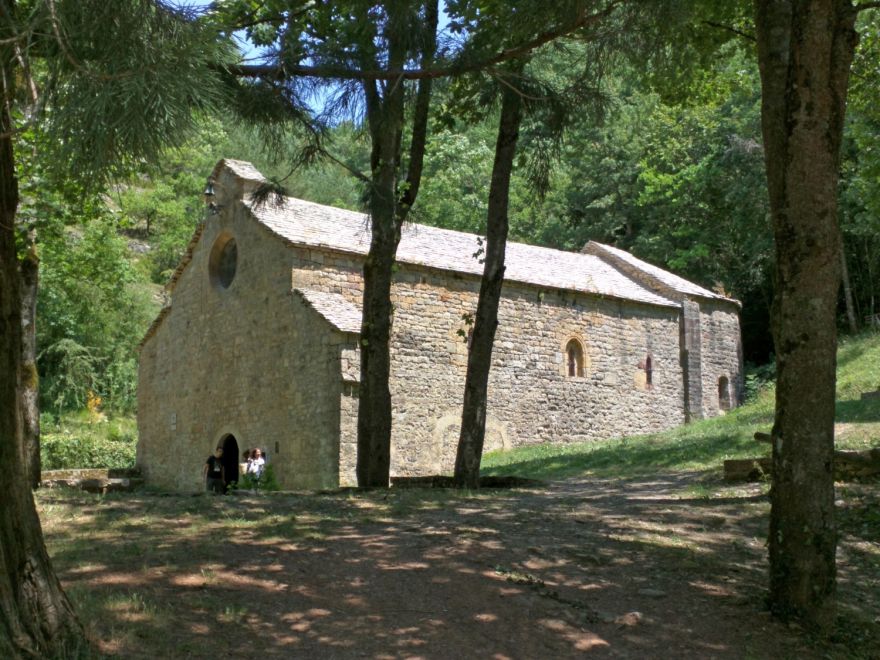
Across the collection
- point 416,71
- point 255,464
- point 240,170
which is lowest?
point 255,464

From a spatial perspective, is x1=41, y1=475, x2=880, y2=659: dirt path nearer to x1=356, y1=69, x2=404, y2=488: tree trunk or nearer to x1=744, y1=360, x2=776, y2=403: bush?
x1=356, y1=69, x2=404, y2=488: tree trunk

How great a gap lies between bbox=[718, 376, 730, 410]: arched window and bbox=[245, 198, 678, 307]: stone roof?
11.2 ft

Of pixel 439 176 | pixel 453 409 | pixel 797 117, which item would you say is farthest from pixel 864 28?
pixel 439 176

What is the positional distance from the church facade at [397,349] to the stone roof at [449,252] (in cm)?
6

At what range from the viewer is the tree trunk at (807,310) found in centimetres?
645

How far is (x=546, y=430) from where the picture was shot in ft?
76.0

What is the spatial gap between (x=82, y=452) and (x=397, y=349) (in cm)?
1398

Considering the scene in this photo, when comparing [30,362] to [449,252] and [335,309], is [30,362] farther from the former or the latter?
[449,252]

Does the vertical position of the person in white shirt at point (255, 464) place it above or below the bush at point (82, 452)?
above

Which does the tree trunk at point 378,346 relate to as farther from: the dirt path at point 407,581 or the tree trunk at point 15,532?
the tree trunk at point 15,532

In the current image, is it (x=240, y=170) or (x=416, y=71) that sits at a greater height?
(x=240, y=170)

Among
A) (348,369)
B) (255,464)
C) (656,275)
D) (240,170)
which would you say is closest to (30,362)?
(255,464)

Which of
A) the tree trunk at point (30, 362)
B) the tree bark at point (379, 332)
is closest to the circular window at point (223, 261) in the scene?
the tree trunk at point (30, 362)

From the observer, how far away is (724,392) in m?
28.6
